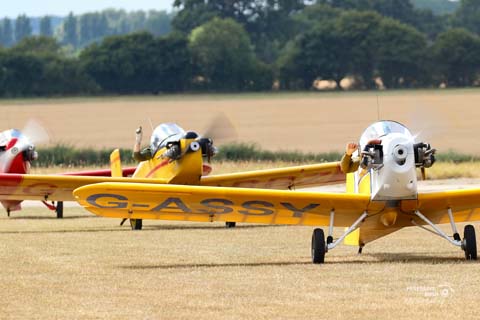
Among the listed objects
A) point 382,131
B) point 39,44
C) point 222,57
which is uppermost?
point 382,131

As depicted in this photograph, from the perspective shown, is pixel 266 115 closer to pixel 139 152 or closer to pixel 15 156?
pixel 15 156

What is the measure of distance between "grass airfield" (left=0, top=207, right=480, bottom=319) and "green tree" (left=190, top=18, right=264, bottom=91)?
7653 centimetres

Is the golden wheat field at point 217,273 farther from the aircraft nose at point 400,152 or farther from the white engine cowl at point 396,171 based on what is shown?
the aircraft nose at point 400,152

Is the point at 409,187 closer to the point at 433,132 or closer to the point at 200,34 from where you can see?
the point at 433,132

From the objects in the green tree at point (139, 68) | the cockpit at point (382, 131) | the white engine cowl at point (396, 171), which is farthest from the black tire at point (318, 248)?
the green tree at point (139, 68)

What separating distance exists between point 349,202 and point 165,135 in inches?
294

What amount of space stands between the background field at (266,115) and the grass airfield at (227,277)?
32506 millimetres

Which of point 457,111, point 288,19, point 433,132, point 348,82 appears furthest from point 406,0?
point 433,132

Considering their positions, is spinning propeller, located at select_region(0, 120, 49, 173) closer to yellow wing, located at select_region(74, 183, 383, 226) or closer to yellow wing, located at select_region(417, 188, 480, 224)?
yellow wing, located at select_region(74, 183, 383, 226)

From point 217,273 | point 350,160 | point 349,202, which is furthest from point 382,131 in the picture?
point 217,273

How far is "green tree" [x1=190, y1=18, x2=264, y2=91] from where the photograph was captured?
9619cm

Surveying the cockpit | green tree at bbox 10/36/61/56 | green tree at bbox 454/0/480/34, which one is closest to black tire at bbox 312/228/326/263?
the cockpit

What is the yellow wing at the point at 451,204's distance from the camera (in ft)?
48.7

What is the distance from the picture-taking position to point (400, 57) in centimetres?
9569
